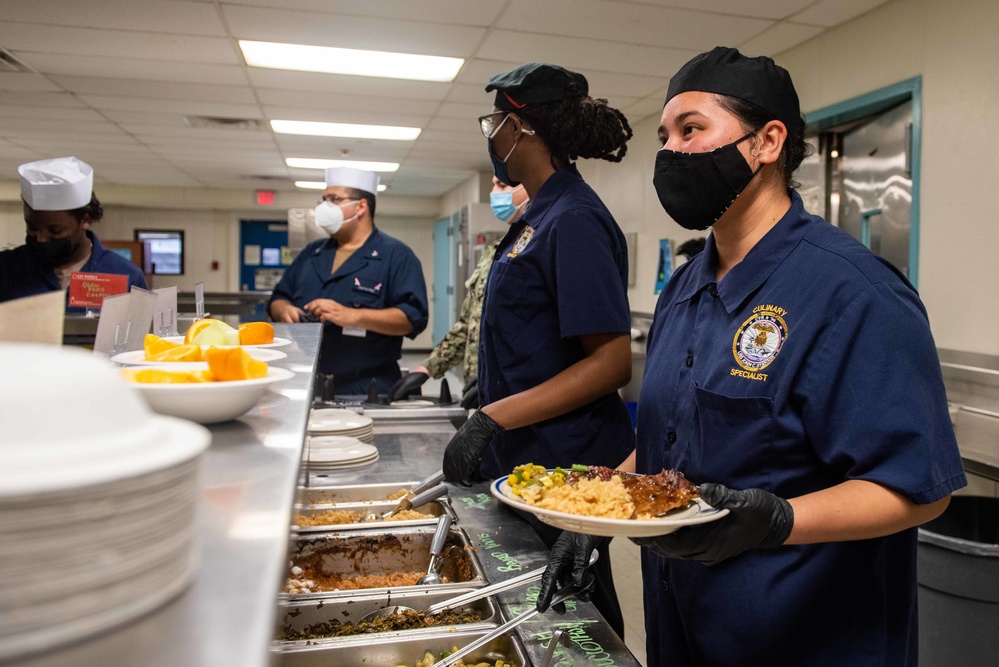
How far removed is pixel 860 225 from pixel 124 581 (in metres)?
4.12

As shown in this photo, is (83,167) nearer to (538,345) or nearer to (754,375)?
(538,345)

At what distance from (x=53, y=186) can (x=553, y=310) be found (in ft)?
6.74

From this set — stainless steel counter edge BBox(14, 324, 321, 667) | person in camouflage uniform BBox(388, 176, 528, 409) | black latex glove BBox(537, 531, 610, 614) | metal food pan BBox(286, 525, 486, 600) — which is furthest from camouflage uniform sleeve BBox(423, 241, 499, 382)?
stainless steel counter edge BBox(14, 324, 321, 667)

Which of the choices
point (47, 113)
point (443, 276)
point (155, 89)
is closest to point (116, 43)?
point (155, 89)

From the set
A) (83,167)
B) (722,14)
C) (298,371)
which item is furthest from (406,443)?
(722,14)

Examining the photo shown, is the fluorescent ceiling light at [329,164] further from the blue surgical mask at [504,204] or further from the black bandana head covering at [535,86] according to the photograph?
the black bandana head covering at [535,86]

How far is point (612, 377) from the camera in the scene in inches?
70.9

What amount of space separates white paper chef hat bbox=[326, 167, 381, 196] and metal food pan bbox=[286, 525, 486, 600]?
8.01 feet

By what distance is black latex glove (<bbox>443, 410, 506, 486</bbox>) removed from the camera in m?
1.75

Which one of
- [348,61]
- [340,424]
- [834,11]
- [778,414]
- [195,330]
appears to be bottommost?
[340,424]

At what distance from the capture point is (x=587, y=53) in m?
4.36

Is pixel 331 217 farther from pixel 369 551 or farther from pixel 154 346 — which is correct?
pixel 154 346

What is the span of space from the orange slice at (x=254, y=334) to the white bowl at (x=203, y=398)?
1.51 ft

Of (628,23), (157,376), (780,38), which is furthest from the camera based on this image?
(780,38)
